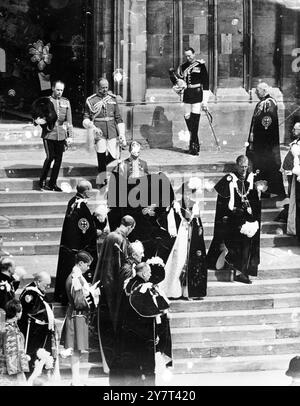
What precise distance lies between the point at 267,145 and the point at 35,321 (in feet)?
19.6

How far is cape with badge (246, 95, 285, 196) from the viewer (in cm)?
2238

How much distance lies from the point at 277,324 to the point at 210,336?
1030 mm

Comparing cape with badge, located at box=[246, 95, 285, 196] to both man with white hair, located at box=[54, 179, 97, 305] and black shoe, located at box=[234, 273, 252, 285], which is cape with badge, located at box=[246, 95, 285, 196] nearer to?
black shoe, located at box=[234, 273, 252, 285]

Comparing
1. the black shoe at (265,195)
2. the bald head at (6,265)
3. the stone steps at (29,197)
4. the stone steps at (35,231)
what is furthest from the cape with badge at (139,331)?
the black shoe at (265,195)

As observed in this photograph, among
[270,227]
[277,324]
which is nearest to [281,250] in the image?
[270,227]

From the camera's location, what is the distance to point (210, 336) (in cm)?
1931

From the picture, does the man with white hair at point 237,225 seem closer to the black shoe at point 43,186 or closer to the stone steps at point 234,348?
the stone steps at point 234,348

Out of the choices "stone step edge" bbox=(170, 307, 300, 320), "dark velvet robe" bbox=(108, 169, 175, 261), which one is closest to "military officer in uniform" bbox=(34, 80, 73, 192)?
"dark velvet robe" bbox=(108, 169, 175, 261)

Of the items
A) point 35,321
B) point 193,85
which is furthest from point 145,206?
point 193,85

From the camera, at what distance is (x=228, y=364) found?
18.9 metres

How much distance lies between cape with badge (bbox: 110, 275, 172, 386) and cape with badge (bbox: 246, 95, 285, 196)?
4882mm

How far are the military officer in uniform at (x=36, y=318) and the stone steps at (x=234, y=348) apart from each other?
72.9 inches

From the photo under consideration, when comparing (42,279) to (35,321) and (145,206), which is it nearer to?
(35,321)
